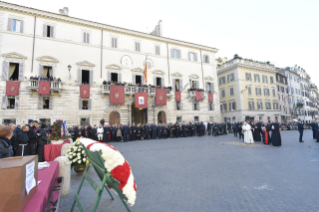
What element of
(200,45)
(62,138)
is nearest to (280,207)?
(62,138)

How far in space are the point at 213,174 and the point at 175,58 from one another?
1038 inches

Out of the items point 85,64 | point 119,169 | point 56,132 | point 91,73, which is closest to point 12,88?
point 85,64

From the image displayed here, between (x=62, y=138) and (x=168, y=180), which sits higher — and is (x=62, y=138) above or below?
above

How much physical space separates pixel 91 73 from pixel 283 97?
49.3 meters

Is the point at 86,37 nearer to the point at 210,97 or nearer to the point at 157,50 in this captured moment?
the point at 157,50

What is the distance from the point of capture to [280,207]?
11.7 ft

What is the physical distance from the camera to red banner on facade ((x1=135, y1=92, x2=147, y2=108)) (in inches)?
957

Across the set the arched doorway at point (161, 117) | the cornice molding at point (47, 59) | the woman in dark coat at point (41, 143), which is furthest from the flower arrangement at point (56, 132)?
the arched doorway at point (161, 117)

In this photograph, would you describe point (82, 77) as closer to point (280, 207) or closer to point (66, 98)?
point (66, 98)

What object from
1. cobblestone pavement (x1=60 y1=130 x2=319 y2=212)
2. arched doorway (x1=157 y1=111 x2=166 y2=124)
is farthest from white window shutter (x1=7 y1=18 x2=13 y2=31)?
cobblestone pavement (x1=60 y1=130 x2=319 y2=212)

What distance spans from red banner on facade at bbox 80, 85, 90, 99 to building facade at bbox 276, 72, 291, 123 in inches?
1799

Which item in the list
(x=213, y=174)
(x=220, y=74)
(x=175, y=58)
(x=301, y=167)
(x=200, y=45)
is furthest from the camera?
(x=220, y=74)

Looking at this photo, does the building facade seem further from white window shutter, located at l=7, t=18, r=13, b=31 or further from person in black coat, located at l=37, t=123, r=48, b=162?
white window shutter, located at l=7, t=18, r=13, b=31

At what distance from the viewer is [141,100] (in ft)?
80.7
